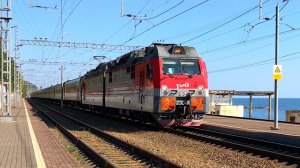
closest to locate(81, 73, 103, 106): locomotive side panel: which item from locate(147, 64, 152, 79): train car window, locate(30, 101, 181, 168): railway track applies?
locate(147, 64, 152, 79): train car window

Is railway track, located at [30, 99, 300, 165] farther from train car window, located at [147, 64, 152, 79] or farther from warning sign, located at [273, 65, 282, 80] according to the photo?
warning sign, located at [273, 65, 282, 80]

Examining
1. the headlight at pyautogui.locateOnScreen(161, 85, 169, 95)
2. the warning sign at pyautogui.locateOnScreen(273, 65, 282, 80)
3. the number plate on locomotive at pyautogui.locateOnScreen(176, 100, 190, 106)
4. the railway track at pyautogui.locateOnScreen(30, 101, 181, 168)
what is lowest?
the railway track at pyautogui.locateOnScreen(30, 101, 181, 168)

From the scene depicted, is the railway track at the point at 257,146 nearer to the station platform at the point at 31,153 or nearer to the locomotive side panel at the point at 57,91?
the station platform at the point at 31,153

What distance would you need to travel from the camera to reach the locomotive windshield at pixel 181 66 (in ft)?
65.3

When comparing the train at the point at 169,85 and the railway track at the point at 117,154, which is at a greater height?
the train at the point at 169,85

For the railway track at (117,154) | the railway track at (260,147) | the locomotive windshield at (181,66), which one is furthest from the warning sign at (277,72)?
the railway track at (117,154)

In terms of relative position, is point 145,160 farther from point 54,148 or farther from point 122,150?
point 54,148

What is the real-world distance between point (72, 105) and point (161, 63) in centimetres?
3778

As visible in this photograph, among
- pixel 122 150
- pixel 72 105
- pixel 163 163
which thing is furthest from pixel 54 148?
pixel 72 105

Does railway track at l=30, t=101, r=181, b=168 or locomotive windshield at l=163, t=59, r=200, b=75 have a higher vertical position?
locomotive windshield at l=163, t=59, r=200, b=75

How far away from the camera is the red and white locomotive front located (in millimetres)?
19453

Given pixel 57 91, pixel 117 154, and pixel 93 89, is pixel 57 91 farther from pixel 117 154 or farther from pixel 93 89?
pixel 117 154

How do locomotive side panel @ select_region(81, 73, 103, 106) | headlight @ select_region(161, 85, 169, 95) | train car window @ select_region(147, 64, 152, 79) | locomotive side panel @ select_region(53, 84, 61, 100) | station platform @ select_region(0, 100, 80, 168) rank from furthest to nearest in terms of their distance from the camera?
locomotive side panel @ select_region(53, 84, 61, 100)
locomotive side panel @ select_region(81, 73, 103, 106)
train car window @ select_region(147, 64, 152, 79)
headlight @ select_region(161, 85, 169, 95)
station platform @ select_region(0, 100, 80, 168)

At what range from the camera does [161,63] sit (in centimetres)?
1972
